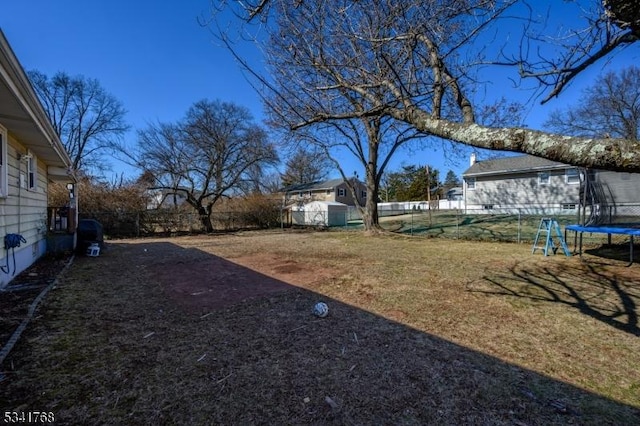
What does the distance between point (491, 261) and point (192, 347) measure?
7.01 meters

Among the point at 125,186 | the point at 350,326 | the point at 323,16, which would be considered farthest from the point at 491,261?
the point at 125,186

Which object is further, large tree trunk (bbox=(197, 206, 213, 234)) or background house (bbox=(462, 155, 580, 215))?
background house (bbox=(462, 155, 580, 215))

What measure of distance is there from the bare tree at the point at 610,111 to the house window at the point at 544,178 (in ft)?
10.2

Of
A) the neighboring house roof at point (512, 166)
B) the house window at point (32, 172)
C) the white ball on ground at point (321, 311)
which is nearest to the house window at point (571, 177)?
the neighboring house roof at point (512, 166)

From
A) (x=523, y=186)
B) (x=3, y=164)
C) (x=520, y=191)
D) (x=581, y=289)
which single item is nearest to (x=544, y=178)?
(x=523, y=186)

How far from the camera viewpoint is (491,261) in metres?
7.34

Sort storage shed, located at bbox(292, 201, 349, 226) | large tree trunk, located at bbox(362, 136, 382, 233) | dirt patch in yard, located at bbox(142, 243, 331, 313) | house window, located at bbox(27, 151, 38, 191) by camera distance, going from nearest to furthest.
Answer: dirt patch in yard, located at bbox(142, 243, 331, 313) → house window, located at bbox(27, 151, 38, 191) → large tree trunk, located at bbox(362, 136, 382, 233) → storage shed, located at bbox(292, 201, 349, 226)

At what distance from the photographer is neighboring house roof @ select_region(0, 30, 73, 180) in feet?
10.5

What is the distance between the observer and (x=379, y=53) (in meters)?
2.69

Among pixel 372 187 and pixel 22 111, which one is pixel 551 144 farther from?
pixel 372 187

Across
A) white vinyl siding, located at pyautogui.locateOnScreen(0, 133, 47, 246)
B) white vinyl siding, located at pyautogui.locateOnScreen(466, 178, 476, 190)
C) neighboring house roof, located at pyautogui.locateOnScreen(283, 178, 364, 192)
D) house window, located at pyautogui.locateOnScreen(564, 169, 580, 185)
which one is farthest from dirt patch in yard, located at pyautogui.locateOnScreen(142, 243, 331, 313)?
neighboring house roof, located at pyautogui.locateOnScreen(283, 178, 364, 192)

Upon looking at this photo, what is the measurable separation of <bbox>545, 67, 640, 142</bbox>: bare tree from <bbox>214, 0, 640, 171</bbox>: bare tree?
2233 cm

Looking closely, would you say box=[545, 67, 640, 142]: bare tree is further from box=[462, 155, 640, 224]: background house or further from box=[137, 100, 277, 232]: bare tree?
box=[137, 100, 277, 232]: bare tree

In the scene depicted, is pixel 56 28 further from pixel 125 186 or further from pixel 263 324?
pixel 125 186
